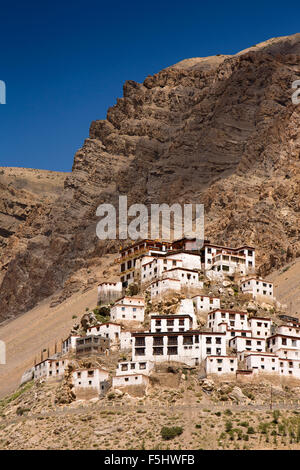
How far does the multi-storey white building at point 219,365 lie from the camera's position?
82.3 m

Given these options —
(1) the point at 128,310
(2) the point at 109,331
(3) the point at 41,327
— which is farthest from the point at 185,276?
(3) the point at 41,327

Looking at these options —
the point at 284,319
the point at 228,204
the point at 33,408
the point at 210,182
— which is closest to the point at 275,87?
the point at 210,182

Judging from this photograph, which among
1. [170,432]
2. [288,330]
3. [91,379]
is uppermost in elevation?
[288,330]

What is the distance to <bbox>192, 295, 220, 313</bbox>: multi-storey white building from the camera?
93125 mm

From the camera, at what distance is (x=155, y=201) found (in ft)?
549

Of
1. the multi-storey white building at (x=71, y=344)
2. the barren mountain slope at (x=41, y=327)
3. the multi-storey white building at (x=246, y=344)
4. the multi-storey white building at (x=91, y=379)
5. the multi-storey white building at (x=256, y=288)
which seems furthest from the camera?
the barren mountain slope at (x=41, y=327)

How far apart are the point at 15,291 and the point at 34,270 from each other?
5916 mm

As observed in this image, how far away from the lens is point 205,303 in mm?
93625

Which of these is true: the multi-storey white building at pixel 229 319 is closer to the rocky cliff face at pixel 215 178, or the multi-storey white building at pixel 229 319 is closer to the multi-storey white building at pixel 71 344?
the multi-storey white building at pixel 71 344

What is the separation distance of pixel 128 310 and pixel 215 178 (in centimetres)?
7322

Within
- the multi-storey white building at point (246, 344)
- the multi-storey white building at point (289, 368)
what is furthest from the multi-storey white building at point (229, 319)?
the multi-storey white building at point (289, 368)

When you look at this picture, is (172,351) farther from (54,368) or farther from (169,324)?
(54,368)

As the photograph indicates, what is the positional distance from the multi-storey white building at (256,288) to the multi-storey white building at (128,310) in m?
12.3

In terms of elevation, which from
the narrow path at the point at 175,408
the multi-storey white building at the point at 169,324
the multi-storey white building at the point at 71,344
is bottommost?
the narrow path at the point at 175,408
